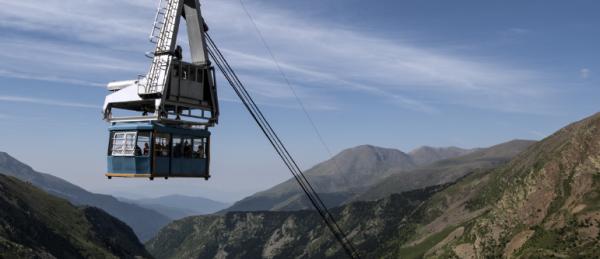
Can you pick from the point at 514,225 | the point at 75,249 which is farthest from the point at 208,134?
the point at 75,249

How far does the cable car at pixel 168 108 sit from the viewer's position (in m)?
31.3

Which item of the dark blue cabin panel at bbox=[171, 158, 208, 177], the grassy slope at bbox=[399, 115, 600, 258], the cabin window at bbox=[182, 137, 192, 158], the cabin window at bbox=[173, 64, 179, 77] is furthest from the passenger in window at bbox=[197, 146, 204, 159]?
the grassy slope at bbox=[399, 115, 600, 258]

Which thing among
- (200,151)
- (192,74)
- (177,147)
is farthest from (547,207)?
(192,74)

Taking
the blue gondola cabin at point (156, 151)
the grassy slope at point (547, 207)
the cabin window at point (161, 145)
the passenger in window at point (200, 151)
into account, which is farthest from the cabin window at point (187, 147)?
the grassy slope at point (547, 207)

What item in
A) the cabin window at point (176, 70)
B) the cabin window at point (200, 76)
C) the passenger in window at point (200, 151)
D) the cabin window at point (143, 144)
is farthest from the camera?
the passenger in window at point (200, 151)

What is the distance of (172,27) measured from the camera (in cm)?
3166

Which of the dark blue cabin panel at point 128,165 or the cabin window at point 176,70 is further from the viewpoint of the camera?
the cabin window at point 176,70

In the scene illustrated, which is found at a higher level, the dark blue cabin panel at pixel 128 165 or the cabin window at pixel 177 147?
the cabin window at pixel 177 147

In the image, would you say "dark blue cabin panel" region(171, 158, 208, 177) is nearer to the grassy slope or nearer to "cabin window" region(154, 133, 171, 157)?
"cabin window" region(154, 133, 171, 157)

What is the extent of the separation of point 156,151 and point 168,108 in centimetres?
262

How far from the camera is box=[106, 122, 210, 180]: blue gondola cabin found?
3130 cm

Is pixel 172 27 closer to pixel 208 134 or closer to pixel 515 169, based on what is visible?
pixel 208 134

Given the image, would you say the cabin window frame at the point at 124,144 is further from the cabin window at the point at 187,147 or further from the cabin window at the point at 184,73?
the cabin window at the point at 184,73

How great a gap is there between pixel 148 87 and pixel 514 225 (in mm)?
129277
